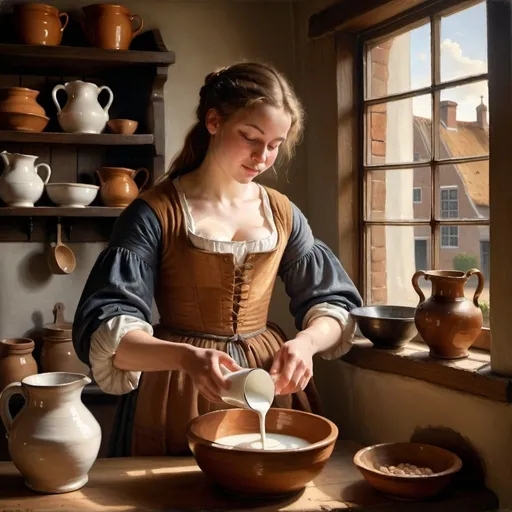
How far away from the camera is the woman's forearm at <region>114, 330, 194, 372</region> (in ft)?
4.81

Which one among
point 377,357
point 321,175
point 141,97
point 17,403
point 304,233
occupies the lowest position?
point 17,403

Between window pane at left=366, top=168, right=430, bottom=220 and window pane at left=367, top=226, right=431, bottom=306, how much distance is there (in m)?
0.04

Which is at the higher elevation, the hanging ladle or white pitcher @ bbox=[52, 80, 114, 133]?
white pitcher @ bbox=[52, 80, 114, 133]

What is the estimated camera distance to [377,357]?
1.84 metres

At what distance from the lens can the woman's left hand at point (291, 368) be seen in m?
1.51

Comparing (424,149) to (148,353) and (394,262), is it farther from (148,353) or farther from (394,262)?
(148,353)

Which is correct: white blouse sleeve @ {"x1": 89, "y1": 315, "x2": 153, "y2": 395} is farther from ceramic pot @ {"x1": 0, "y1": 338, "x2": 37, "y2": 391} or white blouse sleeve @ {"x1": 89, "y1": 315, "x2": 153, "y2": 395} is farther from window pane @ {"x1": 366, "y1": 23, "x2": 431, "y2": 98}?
window pane @ {"x1": 366, "y1": 23, "x2": 431, "y2": 98}

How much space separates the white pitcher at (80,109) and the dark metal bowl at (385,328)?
105 cm

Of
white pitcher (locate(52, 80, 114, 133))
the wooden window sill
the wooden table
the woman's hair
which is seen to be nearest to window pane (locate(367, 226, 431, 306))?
the wooden window sill

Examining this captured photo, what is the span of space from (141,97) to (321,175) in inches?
25.6

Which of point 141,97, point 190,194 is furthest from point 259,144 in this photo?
point 141,97

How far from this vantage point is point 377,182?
86.7 inches

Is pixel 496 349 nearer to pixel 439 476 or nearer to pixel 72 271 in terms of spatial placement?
pixel 439 476

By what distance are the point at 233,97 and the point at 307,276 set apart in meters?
0.48
